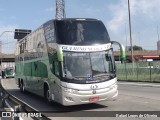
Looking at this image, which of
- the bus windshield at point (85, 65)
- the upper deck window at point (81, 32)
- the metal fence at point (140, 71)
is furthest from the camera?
the metal fence at point (140, 71)

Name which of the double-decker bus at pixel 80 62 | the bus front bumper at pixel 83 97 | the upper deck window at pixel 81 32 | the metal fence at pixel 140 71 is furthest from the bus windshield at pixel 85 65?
→ the metal fence at pixel 140 71

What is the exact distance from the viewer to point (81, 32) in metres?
13.5

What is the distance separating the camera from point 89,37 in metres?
13.5

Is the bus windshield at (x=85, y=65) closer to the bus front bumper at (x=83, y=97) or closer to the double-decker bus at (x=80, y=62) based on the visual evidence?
the double-decker bus at (x=80, y=62)

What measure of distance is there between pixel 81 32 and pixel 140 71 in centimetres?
2678

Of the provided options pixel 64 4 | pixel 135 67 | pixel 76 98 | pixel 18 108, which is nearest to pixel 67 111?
pixel 76 98

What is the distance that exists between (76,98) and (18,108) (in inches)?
196

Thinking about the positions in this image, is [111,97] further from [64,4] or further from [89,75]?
[64,4]

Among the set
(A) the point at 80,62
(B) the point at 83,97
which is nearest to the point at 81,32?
(A) the point at 80,62

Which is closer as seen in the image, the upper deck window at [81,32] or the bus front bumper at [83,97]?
the bus front bumper at [83,97]

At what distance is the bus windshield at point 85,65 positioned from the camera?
12953 millimetres

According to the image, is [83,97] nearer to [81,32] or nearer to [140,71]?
[81,32]

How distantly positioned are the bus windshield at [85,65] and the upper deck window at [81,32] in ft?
1.56

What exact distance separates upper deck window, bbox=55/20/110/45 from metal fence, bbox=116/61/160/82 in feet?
68.0
